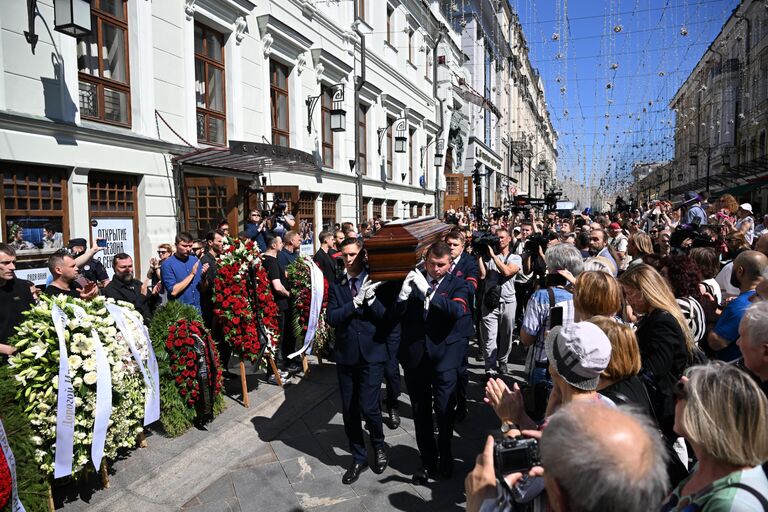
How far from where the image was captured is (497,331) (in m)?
6.66

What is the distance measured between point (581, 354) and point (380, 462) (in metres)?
2.78

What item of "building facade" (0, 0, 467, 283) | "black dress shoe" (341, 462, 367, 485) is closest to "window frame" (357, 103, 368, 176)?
"building facade" (0, 0, 467, 283)

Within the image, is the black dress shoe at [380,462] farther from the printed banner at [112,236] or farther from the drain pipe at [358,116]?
the drain pipe at [358,116]

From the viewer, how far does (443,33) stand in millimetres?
27828

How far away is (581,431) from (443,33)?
29.7m

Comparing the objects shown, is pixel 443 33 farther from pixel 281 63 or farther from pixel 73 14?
pixel 73 14

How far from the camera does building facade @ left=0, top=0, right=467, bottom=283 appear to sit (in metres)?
7.30

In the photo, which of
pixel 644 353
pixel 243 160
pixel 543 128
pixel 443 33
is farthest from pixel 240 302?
pixel 543 128

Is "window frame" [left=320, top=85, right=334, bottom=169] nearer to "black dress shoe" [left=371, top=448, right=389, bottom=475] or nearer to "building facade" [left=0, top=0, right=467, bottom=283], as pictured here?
"building facade" [left=0, top=0, right=467, bottom=283]

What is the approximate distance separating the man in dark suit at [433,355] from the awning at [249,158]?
715 centimetres

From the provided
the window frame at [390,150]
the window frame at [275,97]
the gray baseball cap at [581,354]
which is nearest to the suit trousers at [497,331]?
the gray baseball cap at [581,354]

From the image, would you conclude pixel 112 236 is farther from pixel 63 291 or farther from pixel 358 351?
pixel 358 351

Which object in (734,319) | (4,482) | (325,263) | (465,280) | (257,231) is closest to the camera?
(4,482)

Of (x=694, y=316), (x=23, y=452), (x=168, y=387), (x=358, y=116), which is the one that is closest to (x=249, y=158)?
(x=168, y=387)
